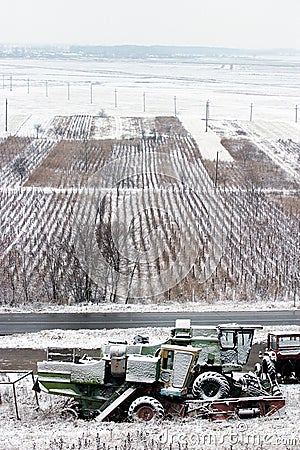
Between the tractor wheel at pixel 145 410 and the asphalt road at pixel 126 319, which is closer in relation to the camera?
the tractor wheel at pixel 145 410

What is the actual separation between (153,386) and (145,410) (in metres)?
0.55

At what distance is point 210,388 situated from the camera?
1438 centimetres

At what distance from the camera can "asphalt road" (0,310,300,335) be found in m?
24.4

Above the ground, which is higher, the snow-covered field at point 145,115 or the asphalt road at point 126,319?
the snow-covered field at point 145,115

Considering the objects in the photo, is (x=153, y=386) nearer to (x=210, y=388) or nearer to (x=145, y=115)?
(x=210, y=388)

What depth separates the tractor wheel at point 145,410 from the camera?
13922 millimetres

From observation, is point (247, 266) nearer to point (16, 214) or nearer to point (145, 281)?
point (145, 281)

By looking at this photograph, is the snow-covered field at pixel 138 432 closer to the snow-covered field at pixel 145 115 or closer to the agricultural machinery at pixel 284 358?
the snow-covered field at pixel 145 115

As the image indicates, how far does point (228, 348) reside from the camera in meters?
15.4

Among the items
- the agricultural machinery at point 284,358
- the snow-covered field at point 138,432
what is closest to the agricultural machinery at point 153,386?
the snow-covered field at point 138,432

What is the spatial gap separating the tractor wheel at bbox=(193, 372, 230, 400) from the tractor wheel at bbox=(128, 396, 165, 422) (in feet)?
2.94

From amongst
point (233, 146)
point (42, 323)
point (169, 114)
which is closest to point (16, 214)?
point (42, 323)

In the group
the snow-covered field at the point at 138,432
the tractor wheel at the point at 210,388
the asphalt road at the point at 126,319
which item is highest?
the tractor wheel at the point at 210,388

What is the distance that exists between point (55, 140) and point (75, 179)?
20.1 metres
